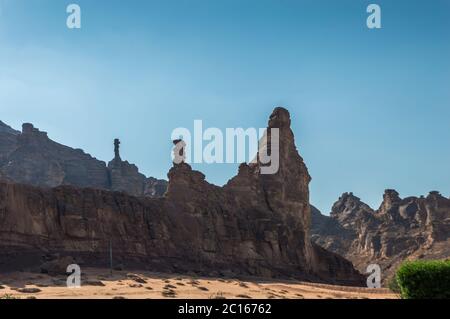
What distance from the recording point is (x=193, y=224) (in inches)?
2677

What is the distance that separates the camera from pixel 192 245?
65688mm

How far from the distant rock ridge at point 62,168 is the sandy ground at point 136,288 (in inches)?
3135

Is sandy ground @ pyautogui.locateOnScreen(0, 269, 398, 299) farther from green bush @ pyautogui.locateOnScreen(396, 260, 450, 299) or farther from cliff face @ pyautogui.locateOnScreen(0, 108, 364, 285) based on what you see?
green bush @ pyautogui.locateOnScreen(396, 260, 450, 299)

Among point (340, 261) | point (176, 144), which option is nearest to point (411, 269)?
point (176, 144)

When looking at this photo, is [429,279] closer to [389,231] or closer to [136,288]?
[136,288]

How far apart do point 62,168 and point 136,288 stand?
99031mm

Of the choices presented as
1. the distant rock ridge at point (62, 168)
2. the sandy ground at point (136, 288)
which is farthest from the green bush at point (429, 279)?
the distant rock ridge at point (62, 168)

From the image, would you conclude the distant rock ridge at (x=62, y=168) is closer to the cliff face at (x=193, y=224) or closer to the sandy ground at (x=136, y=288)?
the cliff face at (x=193, y=224)

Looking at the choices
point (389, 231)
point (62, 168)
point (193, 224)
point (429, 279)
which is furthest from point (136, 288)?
point (62, 168)

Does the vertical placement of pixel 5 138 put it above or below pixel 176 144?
above
